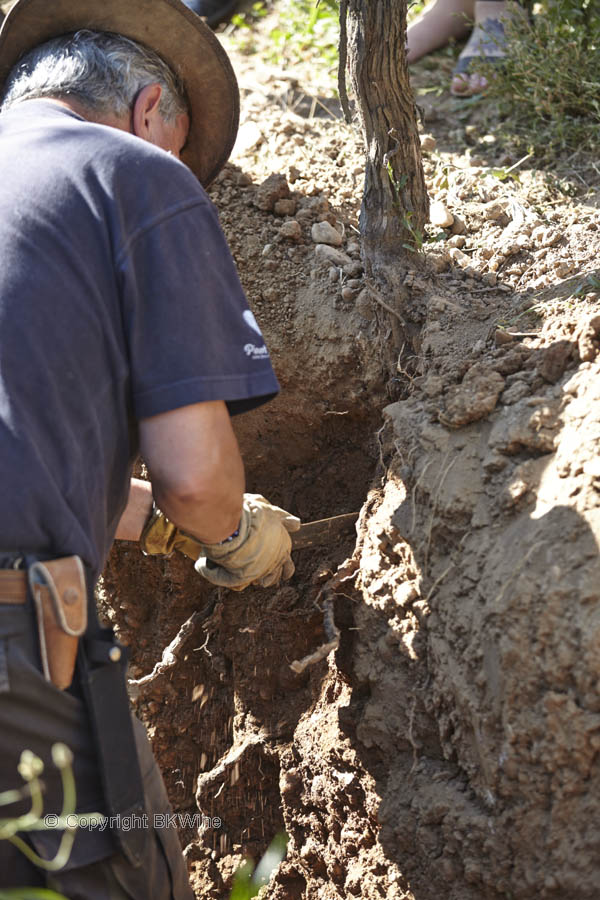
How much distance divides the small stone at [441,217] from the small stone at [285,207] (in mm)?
466

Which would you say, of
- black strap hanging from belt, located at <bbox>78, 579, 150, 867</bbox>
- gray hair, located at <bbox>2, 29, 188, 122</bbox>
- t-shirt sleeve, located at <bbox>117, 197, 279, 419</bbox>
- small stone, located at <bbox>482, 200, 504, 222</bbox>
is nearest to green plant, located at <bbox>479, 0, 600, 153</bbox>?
small stone, located at <bbox>482, 200, 504, 222</bbox>

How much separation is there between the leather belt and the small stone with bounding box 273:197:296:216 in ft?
5.77

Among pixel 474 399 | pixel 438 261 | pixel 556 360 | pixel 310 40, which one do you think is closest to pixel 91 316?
pixel 474 399

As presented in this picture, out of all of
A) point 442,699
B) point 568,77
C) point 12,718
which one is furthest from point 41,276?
point 568,77

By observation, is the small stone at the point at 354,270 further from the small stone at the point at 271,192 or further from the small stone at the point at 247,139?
the small stone at the point at 247,139

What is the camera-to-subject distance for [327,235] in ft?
8.82

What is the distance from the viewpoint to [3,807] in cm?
142

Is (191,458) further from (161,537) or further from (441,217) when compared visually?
(441,217)

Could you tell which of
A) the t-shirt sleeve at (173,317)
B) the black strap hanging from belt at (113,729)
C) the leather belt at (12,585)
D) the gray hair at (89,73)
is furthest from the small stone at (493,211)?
the leather belt at (12,585)

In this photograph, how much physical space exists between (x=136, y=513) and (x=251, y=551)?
360mm

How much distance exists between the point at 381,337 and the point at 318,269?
35cm

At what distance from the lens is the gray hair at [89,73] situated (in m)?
1.77

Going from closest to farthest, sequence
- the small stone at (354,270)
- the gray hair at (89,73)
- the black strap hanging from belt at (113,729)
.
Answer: the black strap hanging from belt at (113,729)
the gray hair at (89,73)
the small stone at (354,270)

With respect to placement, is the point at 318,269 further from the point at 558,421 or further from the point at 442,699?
the point at 442,699
